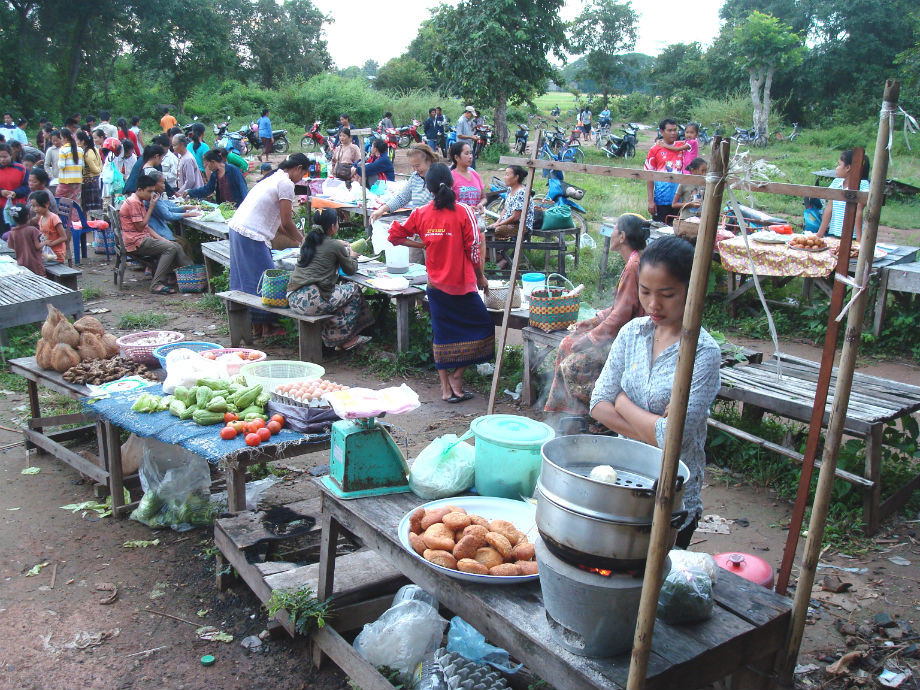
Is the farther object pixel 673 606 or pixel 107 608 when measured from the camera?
pixel 107 608

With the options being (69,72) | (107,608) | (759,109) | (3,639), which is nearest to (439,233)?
(107,608)

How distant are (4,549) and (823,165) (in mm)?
20624

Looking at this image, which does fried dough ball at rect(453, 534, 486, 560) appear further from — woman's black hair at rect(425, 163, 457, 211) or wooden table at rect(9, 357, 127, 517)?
woman's black hair at rect(425, 163, 457, 211)

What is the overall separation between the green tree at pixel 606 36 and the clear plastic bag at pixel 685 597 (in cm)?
4070

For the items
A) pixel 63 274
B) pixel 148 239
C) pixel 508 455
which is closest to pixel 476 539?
pixel 508 455

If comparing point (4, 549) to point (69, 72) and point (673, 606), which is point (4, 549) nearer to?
point (673, 606)

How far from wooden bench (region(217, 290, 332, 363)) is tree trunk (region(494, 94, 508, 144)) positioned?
56.7ft

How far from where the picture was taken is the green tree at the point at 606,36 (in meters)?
39.4

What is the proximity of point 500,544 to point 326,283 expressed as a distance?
503cm

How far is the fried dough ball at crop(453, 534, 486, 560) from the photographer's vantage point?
7.31ft

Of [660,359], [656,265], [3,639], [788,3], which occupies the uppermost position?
[788,3]

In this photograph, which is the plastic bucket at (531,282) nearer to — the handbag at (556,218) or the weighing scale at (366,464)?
the handbag at (556,218)

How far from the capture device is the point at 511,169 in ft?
28.7

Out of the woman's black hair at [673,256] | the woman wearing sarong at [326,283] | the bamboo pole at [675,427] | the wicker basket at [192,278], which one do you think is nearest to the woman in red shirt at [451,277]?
the woman wearing sarong at [326,283]
